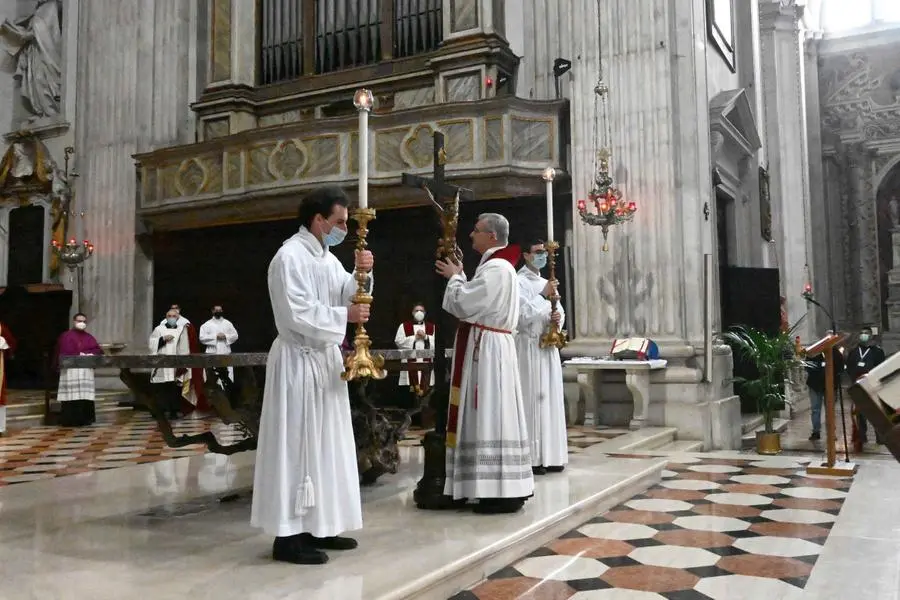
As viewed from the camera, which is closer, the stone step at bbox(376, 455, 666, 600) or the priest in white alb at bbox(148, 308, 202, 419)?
the stone step at bbox(376, 455, 666, 600)

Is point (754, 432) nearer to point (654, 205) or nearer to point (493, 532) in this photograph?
point (654, 205)

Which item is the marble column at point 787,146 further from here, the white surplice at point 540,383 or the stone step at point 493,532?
the stone step at point 493,532

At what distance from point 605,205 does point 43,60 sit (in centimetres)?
1143

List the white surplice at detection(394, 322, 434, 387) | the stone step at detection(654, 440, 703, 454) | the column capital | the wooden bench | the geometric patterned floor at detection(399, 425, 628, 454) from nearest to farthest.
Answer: the wooden bench → the geometric patterned floor at detection(399, 425, 628, 454) → the stone step at detection(654, 440, 703, 454) → the white surplice at detection(394, 322, 434, 387) → the column capital

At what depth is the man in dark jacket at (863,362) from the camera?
8539 mm

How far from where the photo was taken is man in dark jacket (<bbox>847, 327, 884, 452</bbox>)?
854cm

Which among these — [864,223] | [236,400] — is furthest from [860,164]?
[236,400]

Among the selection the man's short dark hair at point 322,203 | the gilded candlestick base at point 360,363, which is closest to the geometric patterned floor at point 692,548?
the gilded candlestick base at point 360,363

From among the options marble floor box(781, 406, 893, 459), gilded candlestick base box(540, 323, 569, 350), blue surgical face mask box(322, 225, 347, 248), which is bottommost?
marble floor box(781, 406, 893, 459)

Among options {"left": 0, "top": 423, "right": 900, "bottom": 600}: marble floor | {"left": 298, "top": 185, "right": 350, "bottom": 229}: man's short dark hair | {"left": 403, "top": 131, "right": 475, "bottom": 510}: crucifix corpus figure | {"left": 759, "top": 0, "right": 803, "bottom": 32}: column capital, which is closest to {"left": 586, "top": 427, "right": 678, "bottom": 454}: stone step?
{"left": 0, "top": 423, "right": 900, "bottom": 600}: marble floor

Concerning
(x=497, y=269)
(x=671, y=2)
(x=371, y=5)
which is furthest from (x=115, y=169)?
(x=497, y=269)

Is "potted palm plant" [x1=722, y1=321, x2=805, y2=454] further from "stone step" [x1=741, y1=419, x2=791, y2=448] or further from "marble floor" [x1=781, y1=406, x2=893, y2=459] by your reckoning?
"stone step" [x1=741, y1=419, x2=791, y2=448]

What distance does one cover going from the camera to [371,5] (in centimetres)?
1180

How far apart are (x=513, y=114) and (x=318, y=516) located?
705 cm
